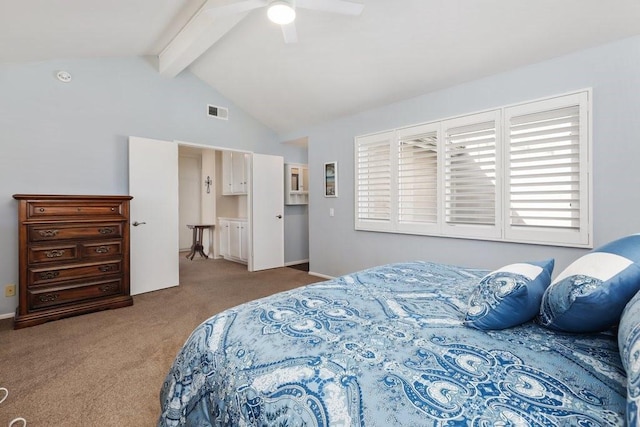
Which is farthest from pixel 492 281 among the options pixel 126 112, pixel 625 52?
pixel 126 112

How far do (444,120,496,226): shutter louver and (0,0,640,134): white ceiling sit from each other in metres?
0.59

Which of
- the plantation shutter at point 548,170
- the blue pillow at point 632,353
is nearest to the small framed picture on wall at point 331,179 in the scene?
the plantation shutter at point 548,170

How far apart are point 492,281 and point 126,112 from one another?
14.4 ft

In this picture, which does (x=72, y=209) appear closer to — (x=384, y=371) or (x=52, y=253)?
(x=52, y=253)

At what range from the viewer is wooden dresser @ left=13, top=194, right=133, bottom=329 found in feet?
9.11

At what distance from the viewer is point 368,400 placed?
27.4 inches

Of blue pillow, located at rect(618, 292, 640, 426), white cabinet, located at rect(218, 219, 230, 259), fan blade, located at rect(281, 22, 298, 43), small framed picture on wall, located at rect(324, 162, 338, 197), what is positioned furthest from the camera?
white cabinet, located at rect(218, 219, 230, 259)

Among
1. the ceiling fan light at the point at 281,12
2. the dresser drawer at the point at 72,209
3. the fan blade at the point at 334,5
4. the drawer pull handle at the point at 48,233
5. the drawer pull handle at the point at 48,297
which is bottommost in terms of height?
the drawer pull handle at the point at 48,297

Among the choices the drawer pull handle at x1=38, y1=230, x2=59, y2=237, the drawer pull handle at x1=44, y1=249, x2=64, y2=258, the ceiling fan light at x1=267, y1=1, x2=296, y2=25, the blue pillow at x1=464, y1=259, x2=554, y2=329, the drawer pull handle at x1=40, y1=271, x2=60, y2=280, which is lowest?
the drawer pull handle at x1=40, y1=271, x2=60, y2=280

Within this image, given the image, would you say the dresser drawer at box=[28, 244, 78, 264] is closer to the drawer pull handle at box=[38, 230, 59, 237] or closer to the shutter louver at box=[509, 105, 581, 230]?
the drawer pull handle at box=[38, 230, 59, 237]

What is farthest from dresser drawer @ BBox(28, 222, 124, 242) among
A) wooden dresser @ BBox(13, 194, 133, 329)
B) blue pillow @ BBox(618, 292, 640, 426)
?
blue pillow @ BBox(618, 292, 640, 426)

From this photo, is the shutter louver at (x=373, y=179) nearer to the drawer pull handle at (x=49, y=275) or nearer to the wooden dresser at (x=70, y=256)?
the wooden dresser at (x=70, y=256)

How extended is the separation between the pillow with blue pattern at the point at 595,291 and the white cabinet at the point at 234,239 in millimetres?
5000

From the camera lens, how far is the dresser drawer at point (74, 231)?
2820mm
